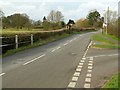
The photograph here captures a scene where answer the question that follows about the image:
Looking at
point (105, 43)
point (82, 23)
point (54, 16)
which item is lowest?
point (105, 43)

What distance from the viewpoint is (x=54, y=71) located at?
44.5 ft

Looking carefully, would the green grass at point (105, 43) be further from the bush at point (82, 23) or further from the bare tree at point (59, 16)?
the bush at point (82, 23)

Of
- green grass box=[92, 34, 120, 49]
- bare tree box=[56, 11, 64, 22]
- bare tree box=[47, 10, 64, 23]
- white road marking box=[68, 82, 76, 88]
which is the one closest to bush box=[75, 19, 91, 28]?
bare tree box=[56, 11, 64, 22]

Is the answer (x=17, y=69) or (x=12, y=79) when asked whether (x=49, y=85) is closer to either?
(x=12, y=79)

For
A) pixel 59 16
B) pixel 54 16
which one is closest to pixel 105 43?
pixel 54 16

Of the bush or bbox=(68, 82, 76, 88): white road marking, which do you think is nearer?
bbox=(68, 82, 76, 88): white road marking

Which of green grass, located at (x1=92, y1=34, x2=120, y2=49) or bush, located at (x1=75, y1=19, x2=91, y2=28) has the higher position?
bush, located at (x1=75, y1=19, x2=91, y2=28)

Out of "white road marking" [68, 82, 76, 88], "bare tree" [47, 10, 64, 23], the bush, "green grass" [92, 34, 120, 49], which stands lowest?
"green grass" [92, 34, 120, 49]

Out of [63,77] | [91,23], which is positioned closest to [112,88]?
[63,77]

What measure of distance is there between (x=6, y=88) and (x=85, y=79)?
3589 mm

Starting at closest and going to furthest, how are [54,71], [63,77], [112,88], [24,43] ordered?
1. [112,88]
2. [63,77]
3. [54,71]
4. [24,43]

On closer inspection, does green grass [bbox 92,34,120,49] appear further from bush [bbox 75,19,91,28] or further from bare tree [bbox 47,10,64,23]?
bush [bbox 75,19,91,28]

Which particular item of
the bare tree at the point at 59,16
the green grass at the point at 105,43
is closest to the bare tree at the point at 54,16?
the bare tree at the point at 59,16

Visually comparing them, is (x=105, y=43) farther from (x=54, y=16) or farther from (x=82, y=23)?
(x=82, y=23)
